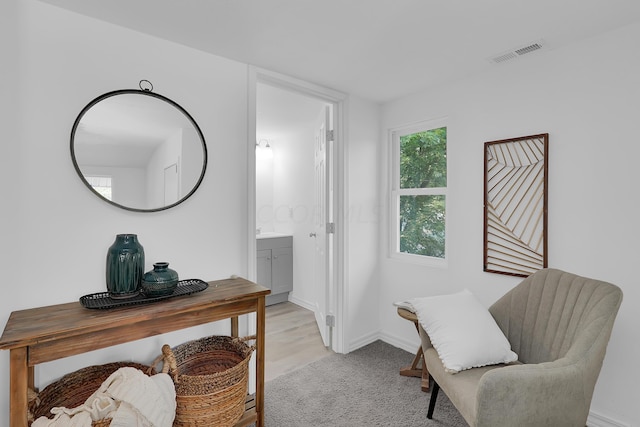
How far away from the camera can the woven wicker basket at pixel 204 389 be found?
1.61m

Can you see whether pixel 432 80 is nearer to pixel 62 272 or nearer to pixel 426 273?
pixel 426 273

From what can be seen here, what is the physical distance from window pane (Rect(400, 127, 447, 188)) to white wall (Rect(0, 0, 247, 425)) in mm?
1741

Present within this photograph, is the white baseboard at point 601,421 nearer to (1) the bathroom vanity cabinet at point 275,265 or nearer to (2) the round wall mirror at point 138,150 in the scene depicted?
(2) the round wall mirror at point 138,150

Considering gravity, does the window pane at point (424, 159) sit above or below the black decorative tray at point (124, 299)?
above

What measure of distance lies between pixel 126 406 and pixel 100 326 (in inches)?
13.2

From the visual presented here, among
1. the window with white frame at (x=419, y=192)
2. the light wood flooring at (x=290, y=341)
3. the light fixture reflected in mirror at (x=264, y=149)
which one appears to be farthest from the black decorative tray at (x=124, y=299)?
the light fixture reflected in mirror at (x=264, y=149)

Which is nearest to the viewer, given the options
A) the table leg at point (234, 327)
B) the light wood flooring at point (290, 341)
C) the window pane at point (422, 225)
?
the table leg at point (234, 327)

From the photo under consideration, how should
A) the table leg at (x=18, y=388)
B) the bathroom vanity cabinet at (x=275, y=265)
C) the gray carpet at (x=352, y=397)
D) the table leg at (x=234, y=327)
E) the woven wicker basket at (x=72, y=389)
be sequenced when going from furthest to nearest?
the bathroom vanity cabinet at (x=275, y=265), the table leg at (x=234, y=327), the gray carpet at (x=352, y=397), the woven wicker basket at (x=72, y=389), the table leg at (x=18, y=388)

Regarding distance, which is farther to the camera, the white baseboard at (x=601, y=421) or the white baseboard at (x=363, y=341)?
the white baseboard at (x=363, y=341)

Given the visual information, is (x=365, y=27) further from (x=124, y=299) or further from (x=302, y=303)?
(x=302, y=303)

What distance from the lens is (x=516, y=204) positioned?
2219mm

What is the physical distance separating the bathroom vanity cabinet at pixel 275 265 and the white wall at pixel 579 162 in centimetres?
223

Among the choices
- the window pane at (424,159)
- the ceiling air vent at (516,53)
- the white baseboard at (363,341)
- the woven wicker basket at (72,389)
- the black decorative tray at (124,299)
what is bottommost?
the white baseboard at (363,341)

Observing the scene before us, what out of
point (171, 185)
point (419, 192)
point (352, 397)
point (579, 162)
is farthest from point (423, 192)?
point (171, 185)
